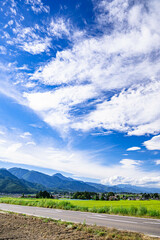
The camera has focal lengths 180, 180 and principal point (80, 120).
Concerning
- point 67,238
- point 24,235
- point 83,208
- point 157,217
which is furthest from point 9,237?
point 83,208

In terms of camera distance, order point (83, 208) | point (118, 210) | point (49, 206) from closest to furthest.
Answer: point (118, 210) → point (83, 208) → point (49, 206)

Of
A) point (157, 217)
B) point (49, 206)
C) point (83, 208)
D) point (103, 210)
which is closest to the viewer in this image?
point (157, 217)

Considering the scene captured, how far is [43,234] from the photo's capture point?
9.25 m

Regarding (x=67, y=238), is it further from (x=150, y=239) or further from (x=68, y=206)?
(x=68, y=206)

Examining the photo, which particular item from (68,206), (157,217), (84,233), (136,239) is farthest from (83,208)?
(136,239)

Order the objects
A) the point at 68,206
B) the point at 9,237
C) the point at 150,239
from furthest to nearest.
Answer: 1. the point at 68,206
2. the point at 9,237
3. the point at 150,239

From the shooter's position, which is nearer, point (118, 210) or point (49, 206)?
point (118, 210)

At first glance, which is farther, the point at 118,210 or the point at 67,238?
the point at 118,210

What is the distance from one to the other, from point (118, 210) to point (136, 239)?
42.3 feet

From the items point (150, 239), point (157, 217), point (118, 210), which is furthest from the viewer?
point (118, 210)

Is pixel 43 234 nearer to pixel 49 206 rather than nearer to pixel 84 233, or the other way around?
pixel 84 233

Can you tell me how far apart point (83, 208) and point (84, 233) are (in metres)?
15.8

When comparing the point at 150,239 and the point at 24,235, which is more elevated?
the point at 150,239

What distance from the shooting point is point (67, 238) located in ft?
27.4
